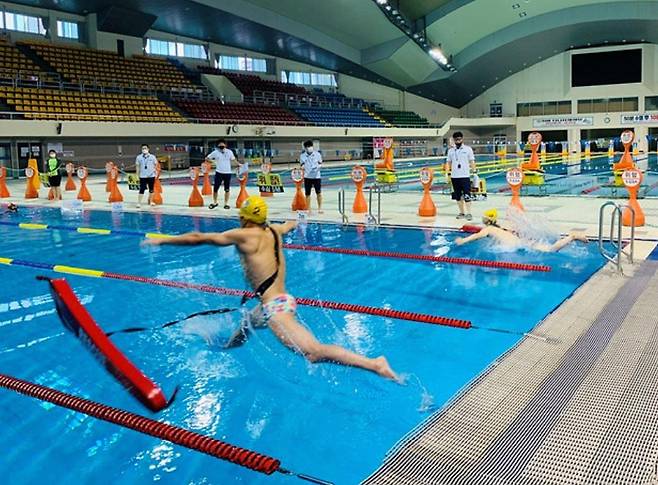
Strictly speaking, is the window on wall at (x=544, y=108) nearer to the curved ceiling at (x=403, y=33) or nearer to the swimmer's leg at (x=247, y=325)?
the curved ceiling at (x=403, y=33)

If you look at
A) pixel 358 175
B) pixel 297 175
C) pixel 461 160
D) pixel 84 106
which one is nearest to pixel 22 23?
pixel 84 106

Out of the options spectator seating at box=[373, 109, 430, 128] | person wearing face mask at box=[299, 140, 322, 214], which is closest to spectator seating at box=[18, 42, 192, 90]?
spectator seating at box=[373, 109, 430, 128]

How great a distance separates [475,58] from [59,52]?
24.2 meters

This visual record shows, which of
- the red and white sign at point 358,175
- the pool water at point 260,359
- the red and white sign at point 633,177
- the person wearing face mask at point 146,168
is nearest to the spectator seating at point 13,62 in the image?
the person wearing face mask at point 146,168

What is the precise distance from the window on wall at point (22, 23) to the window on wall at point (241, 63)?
10312 millimetres

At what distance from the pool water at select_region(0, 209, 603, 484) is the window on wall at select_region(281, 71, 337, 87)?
3353 centimetres

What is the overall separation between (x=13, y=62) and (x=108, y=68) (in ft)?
14.4

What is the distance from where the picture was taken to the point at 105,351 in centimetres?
370

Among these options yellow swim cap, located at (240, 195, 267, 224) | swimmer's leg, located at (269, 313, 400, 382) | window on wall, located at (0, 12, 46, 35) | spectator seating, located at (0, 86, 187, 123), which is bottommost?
swimmer's leg, located at (269, 313, 400, 382)

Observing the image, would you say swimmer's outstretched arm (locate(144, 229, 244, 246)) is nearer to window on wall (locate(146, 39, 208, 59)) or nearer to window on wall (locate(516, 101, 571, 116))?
window on wall (locate(146, 39, 208, 59))

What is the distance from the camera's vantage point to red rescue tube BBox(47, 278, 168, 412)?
3.58 meters

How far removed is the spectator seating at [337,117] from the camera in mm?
35250

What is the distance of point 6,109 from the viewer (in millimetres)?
22641

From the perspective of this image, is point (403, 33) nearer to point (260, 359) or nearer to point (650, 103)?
point (650, 103)
